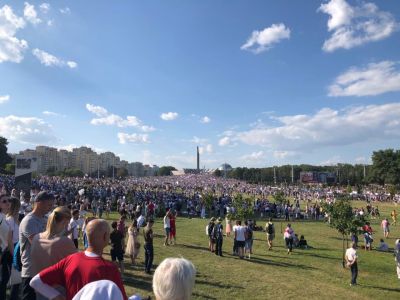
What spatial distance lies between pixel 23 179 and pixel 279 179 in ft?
413

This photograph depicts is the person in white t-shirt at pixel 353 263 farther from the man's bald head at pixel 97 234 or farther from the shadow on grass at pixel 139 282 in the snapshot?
the man's bald head at pixel 97 234

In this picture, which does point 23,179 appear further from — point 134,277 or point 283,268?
point 283,268

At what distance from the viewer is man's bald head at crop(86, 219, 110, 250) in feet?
10.8

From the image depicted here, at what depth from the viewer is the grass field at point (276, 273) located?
38.7 feet

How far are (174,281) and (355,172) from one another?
13208 centimetres

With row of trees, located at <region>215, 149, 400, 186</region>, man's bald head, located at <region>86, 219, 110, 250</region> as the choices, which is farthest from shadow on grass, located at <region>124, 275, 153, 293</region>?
row of trees, located at <region>215, 149, 400, 186</region>

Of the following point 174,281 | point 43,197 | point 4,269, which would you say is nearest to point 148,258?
point 4,269

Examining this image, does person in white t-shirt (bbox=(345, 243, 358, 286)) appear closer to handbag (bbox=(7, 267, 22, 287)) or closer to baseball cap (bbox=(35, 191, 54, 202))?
handbag (bbox=(7, 267, 22, 287))

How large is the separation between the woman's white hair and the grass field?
5072mm

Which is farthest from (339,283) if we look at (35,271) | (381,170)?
(381,170)

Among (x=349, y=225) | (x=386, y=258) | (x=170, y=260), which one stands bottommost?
(x=386, y=258)

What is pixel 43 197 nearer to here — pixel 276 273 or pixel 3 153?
pixel 276 273

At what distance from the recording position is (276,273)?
14859mm

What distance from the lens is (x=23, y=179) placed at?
2084cm
